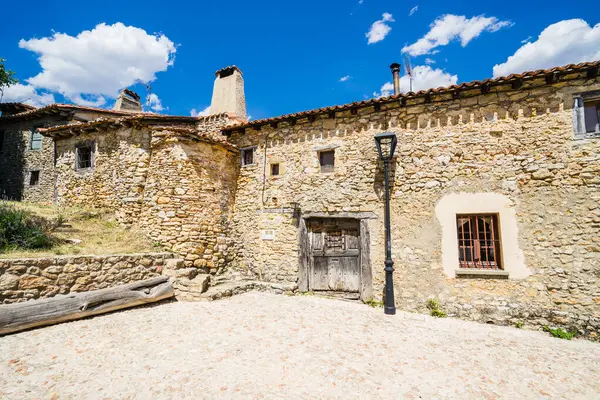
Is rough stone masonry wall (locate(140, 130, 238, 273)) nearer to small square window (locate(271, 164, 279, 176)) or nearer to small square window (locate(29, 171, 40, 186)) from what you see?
small square window (locate(271, 164, 279, 176))

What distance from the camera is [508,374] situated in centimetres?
419

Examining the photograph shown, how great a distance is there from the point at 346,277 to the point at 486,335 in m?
3.43

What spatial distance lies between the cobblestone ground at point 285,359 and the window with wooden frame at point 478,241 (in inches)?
56.1

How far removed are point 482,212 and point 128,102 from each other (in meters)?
18.6

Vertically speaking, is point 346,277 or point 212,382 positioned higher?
point 346,277

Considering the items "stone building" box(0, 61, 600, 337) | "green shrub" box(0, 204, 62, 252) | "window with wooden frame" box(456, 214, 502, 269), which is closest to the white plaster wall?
"stone building" box(0, 61, 600, 337)

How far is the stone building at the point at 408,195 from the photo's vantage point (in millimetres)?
5996

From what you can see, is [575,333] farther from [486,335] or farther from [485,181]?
[485,181]

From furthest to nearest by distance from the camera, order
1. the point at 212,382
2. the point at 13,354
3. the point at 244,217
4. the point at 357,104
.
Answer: the point at 244,217, the point at 357,104, the point at 13,354, the point at 212,382

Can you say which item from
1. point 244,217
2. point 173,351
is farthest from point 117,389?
point 244,217

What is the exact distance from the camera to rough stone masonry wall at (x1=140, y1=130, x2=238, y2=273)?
324 inches

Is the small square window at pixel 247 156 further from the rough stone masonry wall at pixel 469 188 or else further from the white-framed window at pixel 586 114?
the white-framed window at pixel 586 114

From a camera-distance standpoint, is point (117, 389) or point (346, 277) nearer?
point (117, 389)

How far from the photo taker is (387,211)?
7.13 meters
